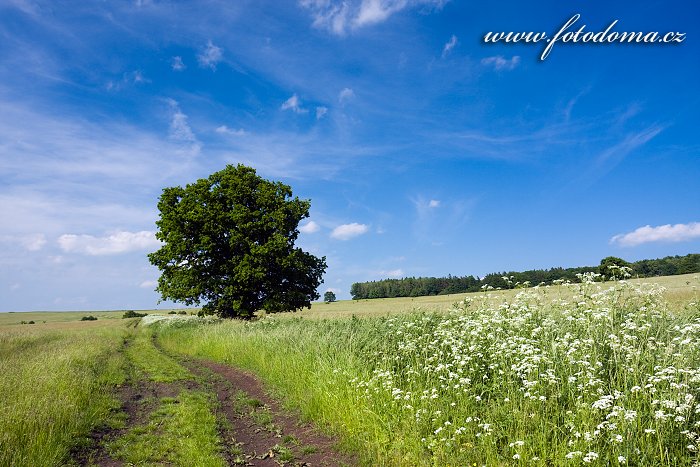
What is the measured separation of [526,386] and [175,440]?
718 cm

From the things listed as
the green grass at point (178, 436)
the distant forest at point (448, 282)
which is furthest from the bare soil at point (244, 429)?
the distant forest at point (448, 282)

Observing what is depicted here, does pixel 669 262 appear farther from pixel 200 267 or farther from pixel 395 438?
pixel 395 438

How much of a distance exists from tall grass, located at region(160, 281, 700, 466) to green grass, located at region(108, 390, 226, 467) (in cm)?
241

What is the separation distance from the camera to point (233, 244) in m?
32.2

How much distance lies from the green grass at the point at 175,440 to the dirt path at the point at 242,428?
194 millimetres

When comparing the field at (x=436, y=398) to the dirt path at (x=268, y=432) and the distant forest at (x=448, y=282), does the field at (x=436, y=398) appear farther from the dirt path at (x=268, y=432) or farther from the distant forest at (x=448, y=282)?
the distant forest at (x=448, y=282)

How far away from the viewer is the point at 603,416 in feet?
21.1

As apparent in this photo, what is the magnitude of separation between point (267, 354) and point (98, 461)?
8.51m

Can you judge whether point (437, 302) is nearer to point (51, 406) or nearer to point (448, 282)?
point (51, 406)

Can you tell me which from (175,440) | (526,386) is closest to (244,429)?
(175,440)

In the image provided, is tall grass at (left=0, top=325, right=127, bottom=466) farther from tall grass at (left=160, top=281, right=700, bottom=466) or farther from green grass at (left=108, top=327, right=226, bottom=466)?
tall grass at (left=160, top=281, right=700, bottom=466)

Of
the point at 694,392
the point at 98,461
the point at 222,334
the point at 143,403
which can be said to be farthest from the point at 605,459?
the point at 222,334

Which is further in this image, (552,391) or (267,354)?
(267,354)

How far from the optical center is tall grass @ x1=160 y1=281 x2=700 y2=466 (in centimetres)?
575
